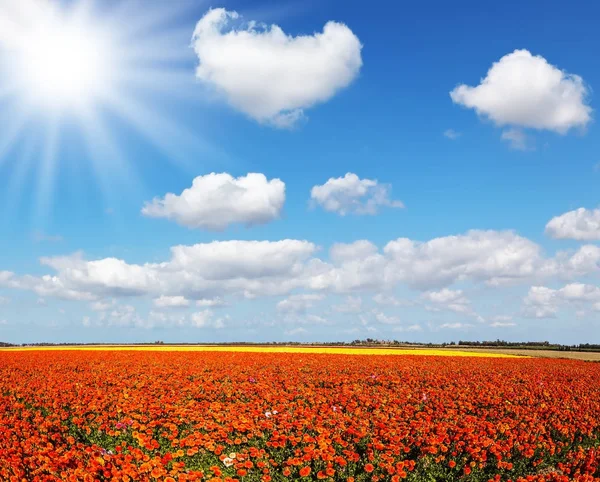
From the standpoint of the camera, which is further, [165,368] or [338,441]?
[165,368]

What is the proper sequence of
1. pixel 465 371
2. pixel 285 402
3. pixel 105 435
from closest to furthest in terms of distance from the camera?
pixel 105 435, pixel 285 402, pixel 465 371

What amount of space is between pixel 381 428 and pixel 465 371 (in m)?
15.6

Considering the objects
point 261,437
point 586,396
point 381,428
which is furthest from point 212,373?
point 586,396

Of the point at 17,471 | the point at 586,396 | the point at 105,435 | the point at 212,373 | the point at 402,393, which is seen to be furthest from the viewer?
the point at 212,373

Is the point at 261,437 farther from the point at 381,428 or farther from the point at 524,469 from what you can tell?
the point at 524,469

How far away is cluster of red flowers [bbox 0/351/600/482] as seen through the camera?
35.4 ft

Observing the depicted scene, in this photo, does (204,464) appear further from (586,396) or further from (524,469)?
(586,396)

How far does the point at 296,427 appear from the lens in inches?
543

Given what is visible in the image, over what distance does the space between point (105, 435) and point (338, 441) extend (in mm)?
7437

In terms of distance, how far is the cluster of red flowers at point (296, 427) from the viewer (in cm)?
1080

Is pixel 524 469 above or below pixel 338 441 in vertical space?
below

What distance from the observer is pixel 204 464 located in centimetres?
1195

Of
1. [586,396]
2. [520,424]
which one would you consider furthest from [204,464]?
[586,396]

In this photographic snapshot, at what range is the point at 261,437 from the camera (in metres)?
13.6
